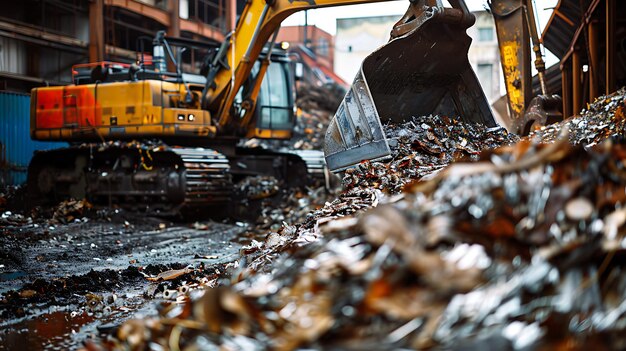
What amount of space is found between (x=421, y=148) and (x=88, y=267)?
3.10 meters

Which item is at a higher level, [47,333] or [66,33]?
[66,33]

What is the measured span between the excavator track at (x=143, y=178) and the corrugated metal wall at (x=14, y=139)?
10.7ft

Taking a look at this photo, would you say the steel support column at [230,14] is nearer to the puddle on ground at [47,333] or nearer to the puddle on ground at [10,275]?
the puddle on ground at [10,275]

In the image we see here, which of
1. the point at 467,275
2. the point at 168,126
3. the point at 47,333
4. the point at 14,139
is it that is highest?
the point at 168,126

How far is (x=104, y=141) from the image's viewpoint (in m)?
11.0

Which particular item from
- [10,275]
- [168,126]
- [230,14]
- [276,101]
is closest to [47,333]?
[10,275]

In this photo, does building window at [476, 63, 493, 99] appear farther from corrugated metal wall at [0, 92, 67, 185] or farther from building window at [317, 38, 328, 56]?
corrugated metal wall at [0, 92, 67, 185]

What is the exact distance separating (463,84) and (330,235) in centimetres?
399

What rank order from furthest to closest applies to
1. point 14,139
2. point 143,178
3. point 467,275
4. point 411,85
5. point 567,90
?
point 14,139 → point 567,90 → point 143,178 → point 411,85 → point 467,275

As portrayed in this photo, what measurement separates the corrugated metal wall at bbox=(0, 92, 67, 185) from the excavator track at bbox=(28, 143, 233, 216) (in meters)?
3.26

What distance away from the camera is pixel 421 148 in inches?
212

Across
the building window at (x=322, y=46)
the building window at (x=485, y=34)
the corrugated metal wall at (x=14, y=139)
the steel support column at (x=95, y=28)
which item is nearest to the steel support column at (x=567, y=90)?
the corrugated metal wall at (x=14, y=139)

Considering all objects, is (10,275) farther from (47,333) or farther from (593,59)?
(593,59)

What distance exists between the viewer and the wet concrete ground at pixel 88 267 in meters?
3.70
